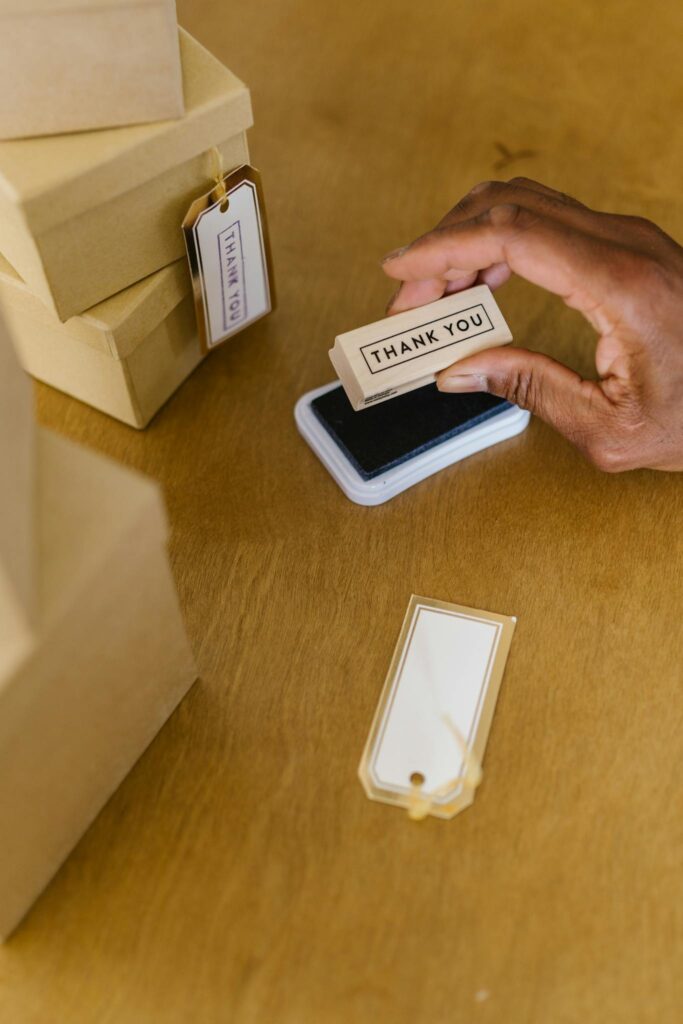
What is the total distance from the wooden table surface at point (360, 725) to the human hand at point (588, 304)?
0.17 feet

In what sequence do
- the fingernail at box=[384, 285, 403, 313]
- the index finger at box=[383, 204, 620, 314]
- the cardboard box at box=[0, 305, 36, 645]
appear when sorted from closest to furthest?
1. the cardboard box at box=[0, 305, 36, 645]
2. the index finger at box=[383, 204, 620, 314]
3. the fingernail at box=[384, 285, 403, 313]

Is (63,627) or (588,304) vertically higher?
(588,304)

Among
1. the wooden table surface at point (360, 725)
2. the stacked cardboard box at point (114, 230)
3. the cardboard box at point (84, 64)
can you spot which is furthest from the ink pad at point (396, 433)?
the cardboard box at point (84, 64)

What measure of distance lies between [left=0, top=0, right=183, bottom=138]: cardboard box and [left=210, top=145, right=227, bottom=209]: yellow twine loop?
0.05 metres

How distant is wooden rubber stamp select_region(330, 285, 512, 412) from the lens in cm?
70

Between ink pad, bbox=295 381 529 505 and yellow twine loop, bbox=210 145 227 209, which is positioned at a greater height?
yellow twine loop, bbox=210 145 227 209

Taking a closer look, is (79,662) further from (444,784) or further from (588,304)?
(588,304)

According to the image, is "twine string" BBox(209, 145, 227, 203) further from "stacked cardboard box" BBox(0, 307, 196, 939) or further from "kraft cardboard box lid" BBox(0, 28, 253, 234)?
"stacked cardboard box" BBox(0, 307, 196, 939)

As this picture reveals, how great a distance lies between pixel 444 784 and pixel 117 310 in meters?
0.40

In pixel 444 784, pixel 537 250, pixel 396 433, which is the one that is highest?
→ pixel 537 250

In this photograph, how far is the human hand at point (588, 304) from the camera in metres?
0.67

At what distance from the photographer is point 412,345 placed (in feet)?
2.34

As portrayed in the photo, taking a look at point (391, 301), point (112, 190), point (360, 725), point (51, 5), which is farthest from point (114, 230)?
point (360, 725)

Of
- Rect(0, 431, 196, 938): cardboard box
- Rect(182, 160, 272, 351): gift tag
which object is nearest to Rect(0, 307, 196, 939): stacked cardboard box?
Rect(0, 431, 196, 938): cardboard box
